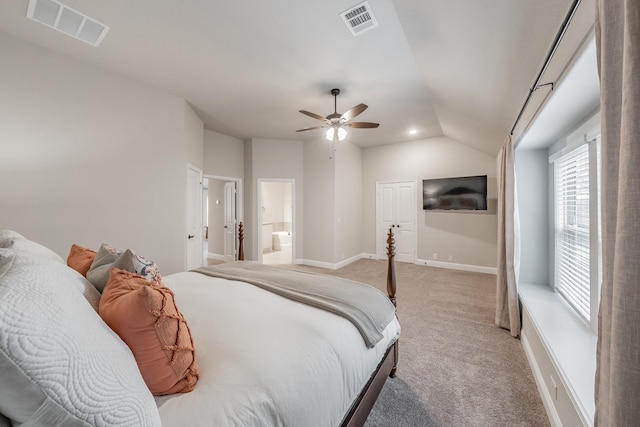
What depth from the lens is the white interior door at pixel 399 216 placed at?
19.8 feet

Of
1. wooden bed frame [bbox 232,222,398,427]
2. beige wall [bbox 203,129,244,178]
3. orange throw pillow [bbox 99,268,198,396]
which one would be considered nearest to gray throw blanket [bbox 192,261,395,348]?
wooden bed frame [bbox 232,222,398,427]

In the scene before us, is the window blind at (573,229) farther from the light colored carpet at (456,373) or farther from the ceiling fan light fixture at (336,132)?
the ceiling fan light fixture at (336,132)

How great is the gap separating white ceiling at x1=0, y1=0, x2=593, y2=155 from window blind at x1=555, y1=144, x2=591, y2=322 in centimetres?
74

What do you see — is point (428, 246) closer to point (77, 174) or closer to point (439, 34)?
point (439, 34)

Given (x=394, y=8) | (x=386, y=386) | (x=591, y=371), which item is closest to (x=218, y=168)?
(x=394, y=8)

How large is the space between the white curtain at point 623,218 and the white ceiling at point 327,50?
0.71 metres

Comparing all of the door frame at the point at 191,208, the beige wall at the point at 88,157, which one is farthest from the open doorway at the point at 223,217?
the beige wall at the point at 88,157

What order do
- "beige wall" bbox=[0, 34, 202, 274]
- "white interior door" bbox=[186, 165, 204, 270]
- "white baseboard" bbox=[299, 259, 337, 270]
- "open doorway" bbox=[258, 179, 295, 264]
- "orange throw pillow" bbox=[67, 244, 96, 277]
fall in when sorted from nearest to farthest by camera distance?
"orange throw pillow" bbox=[67, 244, 96, 277] < "beige wall" bbox=[0, 34, 202, 274] < "white interior door" bbox=[186, 165, 204, 270] < "white baseboard" bbox=[299, 259, 337, 270] < "open doorway" bbox=[258, 179, 295, 264]

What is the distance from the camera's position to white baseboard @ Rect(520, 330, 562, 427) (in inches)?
62.1

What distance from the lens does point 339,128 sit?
341 cm

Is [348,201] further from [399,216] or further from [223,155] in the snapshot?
[223,155]

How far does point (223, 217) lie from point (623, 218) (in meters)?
6.46

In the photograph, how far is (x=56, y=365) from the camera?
1.70 ft

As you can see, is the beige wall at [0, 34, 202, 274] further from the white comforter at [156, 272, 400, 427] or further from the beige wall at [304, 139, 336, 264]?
the beige wall at [304, 139, 336, 264]
